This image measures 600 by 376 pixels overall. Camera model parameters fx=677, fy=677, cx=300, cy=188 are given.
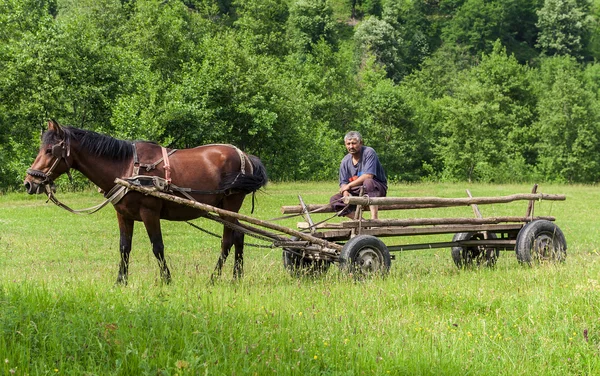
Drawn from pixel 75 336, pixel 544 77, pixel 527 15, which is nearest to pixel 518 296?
pixel 75 336

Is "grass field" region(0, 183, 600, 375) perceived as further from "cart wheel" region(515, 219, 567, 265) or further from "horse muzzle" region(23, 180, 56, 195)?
"horse muzzle" region(23, 180, 56, 195)

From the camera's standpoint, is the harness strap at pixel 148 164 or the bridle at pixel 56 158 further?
the harness strap at pixel 148 164

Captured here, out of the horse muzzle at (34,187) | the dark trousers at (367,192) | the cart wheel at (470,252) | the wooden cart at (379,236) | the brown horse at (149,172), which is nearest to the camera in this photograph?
the horse muzzle at (34,187)

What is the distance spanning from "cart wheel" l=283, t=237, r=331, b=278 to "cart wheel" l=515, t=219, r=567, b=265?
10.1 feet

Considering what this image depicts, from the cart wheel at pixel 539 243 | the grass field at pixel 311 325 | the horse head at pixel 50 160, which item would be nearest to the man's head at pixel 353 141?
the grass field at pixel 311 325

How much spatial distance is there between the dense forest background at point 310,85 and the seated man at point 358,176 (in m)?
23.3

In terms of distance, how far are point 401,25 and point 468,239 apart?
112 metres

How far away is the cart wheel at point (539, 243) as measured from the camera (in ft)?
34.7

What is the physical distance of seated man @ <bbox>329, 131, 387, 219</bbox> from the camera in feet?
35.5

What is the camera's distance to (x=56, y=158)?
29.8 feet

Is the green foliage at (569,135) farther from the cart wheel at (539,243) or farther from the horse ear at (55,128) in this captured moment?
the horse ear at (55,128)

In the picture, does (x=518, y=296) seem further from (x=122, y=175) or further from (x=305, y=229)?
(x=122, y=175)

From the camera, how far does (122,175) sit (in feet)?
31.1

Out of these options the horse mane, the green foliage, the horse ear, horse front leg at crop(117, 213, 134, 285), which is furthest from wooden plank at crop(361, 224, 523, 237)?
the green foliage
